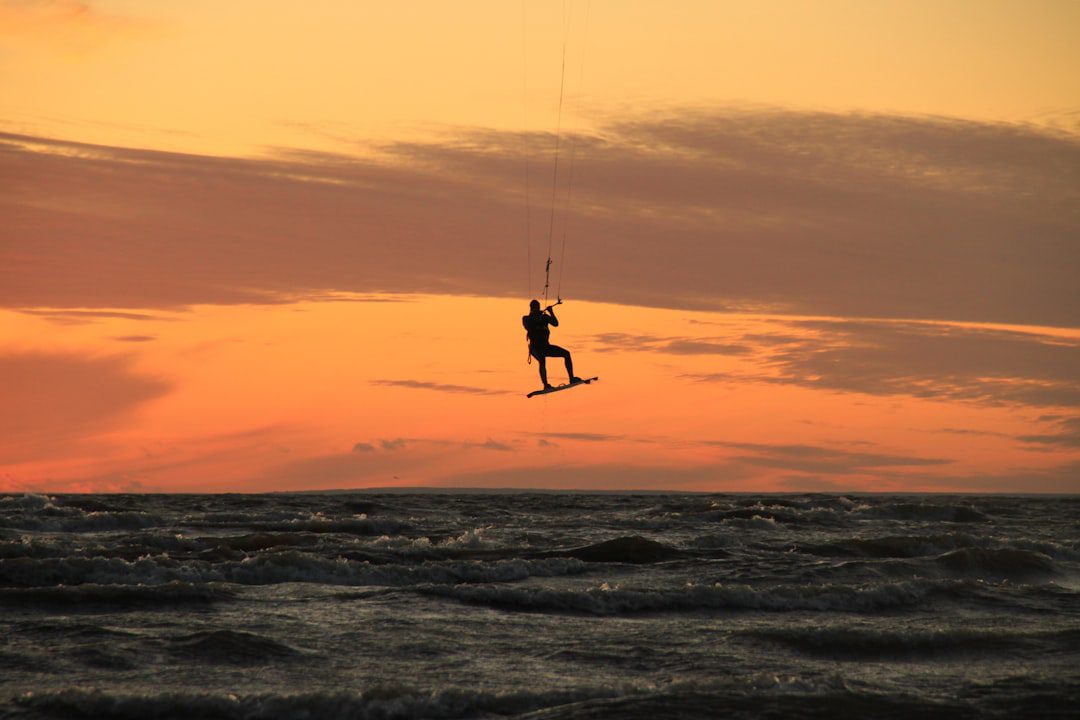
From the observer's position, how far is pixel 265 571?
2761 centimetres

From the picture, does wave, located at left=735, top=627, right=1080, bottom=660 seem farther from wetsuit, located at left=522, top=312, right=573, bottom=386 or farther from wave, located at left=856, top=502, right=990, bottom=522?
wave, located at left=856, top=502, right=990, bottom=522

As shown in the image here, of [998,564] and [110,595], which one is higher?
[110,595]

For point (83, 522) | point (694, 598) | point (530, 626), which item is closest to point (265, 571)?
point (530, 626)

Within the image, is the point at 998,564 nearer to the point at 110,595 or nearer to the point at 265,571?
the point at 265,571

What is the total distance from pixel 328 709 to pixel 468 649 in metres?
4.40

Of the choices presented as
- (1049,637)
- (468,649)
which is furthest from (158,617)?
(1049,637)

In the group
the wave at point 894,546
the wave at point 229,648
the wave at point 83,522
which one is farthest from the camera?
the wave at point 83,522

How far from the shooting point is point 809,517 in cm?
5225

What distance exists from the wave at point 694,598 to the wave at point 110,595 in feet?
16.0

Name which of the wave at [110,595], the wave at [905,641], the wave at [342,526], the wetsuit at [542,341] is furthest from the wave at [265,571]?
the wave at [342,526]

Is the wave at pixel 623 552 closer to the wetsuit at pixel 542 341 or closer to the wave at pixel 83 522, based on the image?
the wetsuit at pixel 542 341

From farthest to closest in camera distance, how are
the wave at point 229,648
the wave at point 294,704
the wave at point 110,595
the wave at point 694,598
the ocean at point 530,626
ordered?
1. the wave at point 694,598
2. the wave at point 110,595
3. the wave at point 229,648
4. the ocean at point 530,626
5. the wave at point 294,704

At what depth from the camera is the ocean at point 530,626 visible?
16.4 metres

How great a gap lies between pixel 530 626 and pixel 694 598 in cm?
472
